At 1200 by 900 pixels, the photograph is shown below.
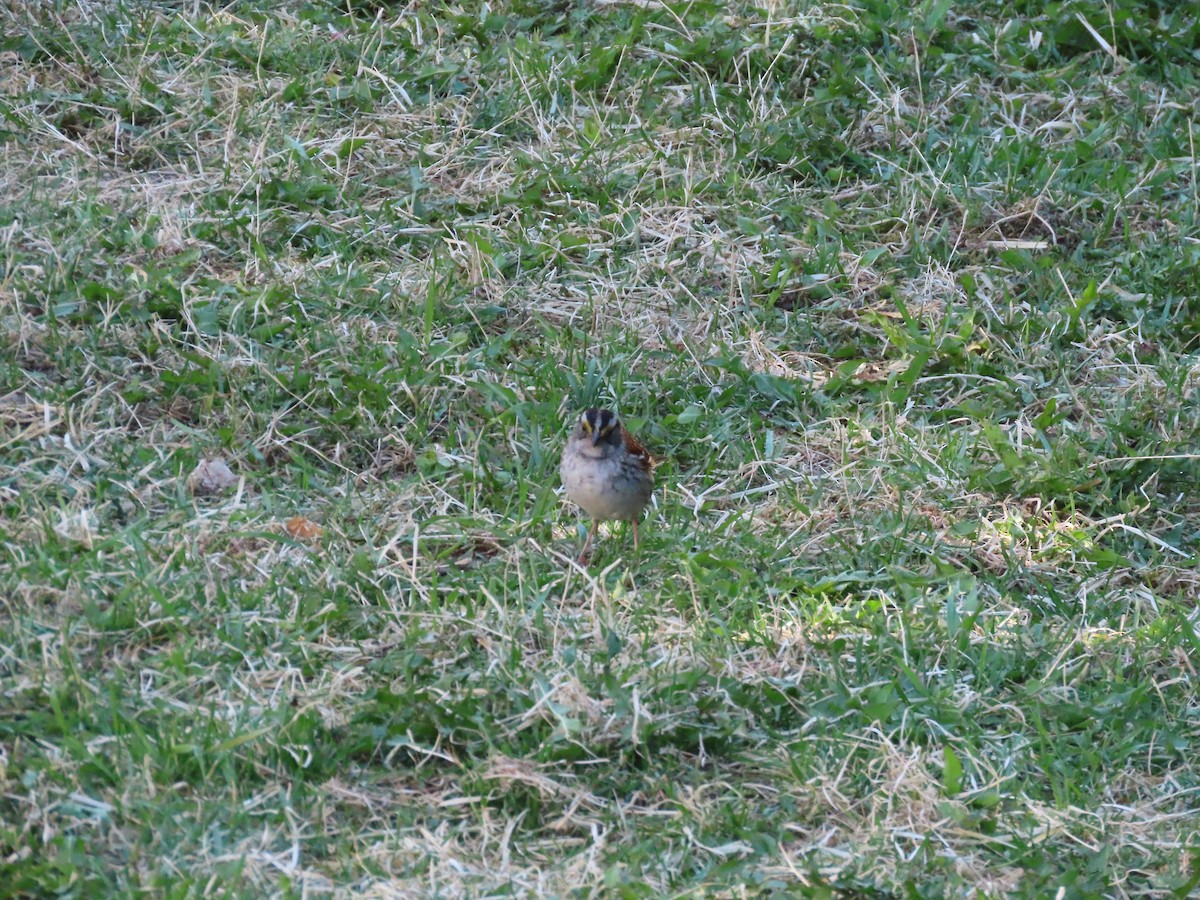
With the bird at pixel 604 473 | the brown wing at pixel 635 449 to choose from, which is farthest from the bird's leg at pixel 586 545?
the brown wing at pixel 635 449

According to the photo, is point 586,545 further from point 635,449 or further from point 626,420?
point 626,420

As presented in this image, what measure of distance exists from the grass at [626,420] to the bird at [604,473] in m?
0.18

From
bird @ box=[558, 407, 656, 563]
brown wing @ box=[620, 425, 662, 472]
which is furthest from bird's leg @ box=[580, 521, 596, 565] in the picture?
brown wing @ box=[620, 425, 662, 472]

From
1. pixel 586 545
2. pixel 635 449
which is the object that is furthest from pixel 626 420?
pixel 586 545

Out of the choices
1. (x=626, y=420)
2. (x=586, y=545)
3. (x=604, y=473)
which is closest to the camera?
(x=604, y=473)

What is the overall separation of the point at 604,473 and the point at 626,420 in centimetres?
94

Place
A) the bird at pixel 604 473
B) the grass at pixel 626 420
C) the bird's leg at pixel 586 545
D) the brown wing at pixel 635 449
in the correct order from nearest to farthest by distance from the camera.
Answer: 1. the grass at pixel 626 420
2. the bird at pixel 604 473
3. the bird's leg at pixel 586 545
4. the brown wing at pixel 635 449

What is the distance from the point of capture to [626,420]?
612 cm

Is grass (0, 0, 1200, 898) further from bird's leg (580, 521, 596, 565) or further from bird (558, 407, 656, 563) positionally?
bird (558, 407, 656, 563)

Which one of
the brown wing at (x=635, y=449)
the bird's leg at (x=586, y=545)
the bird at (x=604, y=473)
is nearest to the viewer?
the bird at (x=604, y=473)

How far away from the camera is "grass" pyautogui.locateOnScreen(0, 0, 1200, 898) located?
13.8ft

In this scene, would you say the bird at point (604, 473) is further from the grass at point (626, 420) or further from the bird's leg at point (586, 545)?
the grass at point (626, 420)

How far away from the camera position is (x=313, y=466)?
5.72 m

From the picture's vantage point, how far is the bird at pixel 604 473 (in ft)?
17.1
